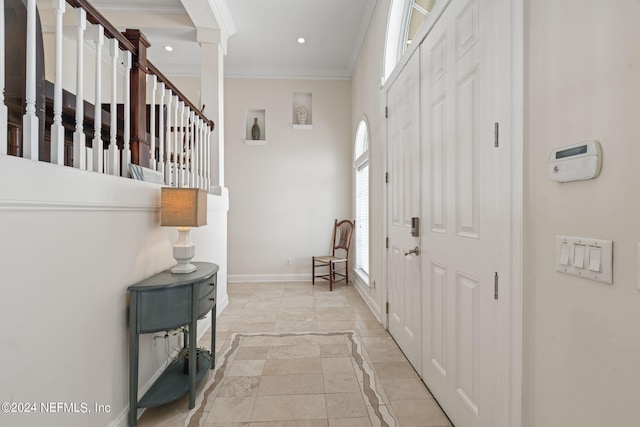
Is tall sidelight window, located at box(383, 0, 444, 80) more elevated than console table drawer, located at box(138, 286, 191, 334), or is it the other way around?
tall sidelight window, located at box(383, 0, 444, 80)

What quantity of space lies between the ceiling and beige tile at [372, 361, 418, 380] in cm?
361

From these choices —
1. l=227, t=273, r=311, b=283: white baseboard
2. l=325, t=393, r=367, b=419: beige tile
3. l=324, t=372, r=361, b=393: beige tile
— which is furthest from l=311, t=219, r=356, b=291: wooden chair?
l=325, t=393, r=367, b=419: beige tile

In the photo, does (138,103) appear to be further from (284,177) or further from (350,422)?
(284,177)

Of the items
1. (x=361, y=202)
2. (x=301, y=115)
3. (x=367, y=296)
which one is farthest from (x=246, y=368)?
(x=301, y=115)

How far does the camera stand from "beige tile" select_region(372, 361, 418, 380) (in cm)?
201

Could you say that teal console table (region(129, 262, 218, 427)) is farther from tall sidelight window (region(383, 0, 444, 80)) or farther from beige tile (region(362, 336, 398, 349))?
tall sidelight window (region(383, 0, 444, 80))

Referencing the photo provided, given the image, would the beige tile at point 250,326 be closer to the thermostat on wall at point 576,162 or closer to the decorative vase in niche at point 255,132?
the thermostat on wall at point 576,162

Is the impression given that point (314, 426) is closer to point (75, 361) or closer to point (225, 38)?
point (75, 361)

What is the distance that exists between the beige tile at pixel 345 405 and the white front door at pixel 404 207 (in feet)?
1.72

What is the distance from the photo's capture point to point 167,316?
1595 mm

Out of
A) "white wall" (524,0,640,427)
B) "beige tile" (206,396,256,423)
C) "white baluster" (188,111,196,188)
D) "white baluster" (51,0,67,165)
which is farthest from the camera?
"white baluster" (188,111,196,188)

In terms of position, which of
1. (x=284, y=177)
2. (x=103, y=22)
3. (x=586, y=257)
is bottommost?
(x=586, y=257)

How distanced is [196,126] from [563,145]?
292 centimetres

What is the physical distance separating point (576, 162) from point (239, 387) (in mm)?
2152
